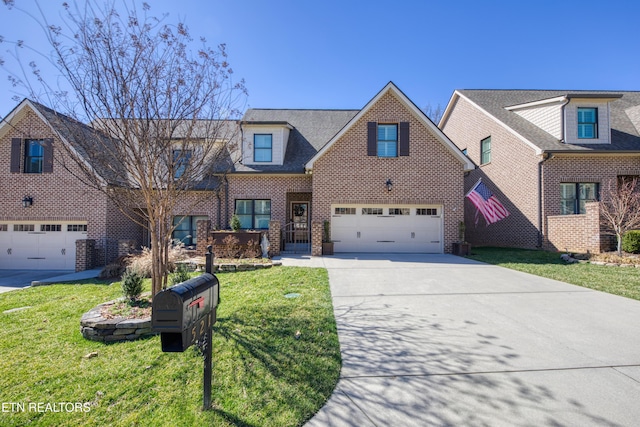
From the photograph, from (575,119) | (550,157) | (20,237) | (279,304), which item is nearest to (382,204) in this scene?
(550,157)

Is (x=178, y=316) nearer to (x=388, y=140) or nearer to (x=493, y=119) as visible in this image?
(x=388, y=140)

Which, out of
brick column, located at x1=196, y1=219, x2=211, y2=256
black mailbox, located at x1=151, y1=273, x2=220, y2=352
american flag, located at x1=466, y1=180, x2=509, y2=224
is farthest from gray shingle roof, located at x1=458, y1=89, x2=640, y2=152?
black mailbox, located at x1=151, y1=273, x2=220, y2=352

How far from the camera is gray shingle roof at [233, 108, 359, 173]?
14000mm

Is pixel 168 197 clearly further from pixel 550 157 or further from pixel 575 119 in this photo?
pixel 575 119

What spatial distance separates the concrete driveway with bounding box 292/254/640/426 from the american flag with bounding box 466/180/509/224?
221 inches

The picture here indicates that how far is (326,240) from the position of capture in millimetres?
12500

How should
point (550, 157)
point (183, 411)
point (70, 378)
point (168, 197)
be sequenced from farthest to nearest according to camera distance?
point (550, 157)
point (168, 197)
point (70, 378)
point (183, 411)

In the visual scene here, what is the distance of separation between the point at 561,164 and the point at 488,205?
13.1 ft

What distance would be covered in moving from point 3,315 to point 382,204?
11925 millimetres

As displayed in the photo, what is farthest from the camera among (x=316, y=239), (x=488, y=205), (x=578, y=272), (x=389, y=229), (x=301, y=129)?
(x=301, y=129)

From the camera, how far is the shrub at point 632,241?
992 cm

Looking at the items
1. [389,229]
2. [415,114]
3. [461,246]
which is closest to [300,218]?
[389,229]

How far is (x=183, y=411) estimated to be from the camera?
277 centimetres

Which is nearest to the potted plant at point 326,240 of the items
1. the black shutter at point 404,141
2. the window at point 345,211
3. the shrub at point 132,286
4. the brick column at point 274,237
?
the window at point 345,211
